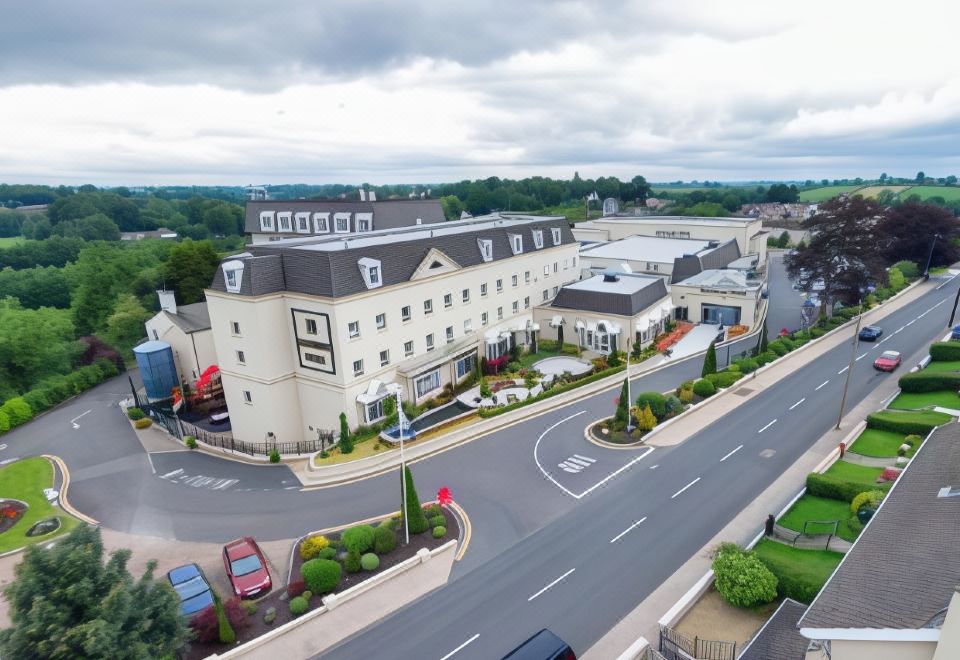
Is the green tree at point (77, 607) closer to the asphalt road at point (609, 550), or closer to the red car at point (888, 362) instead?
the asphalt road at point (609, 550)

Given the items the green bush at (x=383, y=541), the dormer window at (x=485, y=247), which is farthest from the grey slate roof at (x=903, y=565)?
the dormer window at (x=485, y=247)

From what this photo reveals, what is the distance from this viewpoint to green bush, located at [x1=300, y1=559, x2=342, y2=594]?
20.8 m

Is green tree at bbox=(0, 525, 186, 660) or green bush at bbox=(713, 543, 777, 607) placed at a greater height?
green tree at bbox=(0, 525, 186, 660)

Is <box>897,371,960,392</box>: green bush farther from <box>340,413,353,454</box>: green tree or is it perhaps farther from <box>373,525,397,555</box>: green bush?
<box>340,413,353,454</box>: green tree

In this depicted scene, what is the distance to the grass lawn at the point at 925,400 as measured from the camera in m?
31.6

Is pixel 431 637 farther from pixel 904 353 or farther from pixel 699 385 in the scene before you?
pixel 904 353

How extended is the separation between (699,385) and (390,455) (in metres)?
22.4

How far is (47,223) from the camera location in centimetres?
15238

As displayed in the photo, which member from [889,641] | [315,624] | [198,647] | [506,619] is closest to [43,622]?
[198,647]

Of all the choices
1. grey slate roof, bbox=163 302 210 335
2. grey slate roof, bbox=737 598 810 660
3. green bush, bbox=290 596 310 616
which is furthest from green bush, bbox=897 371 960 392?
grey slate roof, bbox=163 302 210 335

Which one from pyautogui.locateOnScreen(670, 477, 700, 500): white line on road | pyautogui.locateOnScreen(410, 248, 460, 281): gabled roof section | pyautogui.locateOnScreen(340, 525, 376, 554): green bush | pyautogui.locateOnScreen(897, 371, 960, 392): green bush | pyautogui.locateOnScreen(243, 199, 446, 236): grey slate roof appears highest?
pyautogui.locateOnScreen(243, 199, 446, 236): grey slate roof

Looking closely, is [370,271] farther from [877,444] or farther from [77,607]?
[877,444]

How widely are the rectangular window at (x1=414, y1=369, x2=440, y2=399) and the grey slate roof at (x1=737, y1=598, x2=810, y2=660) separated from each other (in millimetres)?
26187

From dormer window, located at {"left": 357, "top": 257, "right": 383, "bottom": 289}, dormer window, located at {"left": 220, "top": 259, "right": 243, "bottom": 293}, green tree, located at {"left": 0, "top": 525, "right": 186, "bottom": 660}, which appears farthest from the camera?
dormer window, located at {"left": 357, "top": 257, "right": 383, "bottom": 289}
